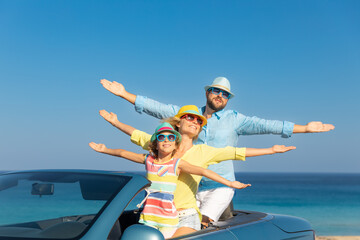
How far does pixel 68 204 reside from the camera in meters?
3.31

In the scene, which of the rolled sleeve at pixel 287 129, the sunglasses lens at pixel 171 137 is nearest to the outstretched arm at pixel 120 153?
the sunglasses lens at pixel 171 137

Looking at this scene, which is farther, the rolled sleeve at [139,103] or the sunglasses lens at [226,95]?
the rolled sleeve at [139,103]

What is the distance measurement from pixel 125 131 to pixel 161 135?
2.94ft

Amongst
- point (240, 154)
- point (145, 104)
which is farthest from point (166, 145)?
point (145, 104)

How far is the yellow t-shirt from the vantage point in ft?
12.8

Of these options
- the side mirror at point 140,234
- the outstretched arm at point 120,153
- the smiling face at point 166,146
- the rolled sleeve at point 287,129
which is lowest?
the side mirror at point 140,234

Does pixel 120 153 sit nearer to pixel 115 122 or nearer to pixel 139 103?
pixel 115 122

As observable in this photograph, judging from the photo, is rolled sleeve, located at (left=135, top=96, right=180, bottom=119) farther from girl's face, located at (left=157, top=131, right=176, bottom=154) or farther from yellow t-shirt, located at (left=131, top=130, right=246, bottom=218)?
girl's face, located at (left=157, top=131, right=176, bottom=154)

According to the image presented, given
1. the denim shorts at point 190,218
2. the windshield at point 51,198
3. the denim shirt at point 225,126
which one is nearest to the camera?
the windshield at point 51,198

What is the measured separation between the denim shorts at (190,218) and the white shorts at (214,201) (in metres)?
0.43

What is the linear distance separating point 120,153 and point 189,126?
0.66m

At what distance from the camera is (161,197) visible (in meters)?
3.62

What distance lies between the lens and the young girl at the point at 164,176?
11.5 ft

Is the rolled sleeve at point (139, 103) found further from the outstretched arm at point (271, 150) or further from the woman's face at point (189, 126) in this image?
the outstretched arm at point (271, 150)
